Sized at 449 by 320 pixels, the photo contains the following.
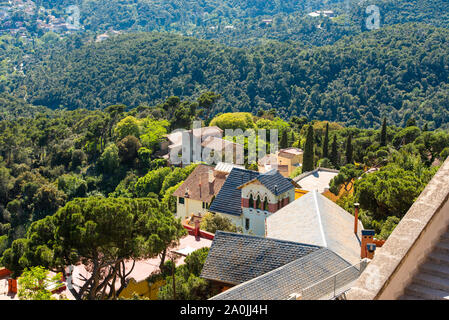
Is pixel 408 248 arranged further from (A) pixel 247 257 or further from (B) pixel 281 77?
(B) pixel 281 77

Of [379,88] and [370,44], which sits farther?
[370,44]

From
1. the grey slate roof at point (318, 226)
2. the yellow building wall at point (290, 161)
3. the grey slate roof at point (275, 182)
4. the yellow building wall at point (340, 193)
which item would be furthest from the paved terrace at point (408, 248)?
the yellow building wall at point (290, 161)

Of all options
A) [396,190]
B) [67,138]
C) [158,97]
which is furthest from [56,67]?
[396,190]

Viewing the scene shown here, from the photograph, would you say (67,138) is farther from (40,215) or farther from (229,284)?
(229,284)

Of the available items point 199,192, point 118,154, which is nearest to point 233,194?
point 199,192

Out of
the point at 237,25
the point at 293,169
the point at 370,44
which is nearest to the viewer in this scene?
the point at 293,169

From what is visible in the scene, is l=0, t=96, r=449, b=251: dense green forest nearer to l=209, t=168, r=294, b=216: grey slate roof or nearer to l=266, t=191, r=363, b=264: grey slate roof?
l=209, t=168, r=294, b=216: grey slate roof

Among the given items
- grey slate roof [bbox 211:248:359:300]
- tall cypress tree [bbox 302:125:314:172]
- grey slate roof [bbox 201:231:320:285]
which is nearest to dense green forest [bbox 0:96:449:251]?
tall cypress tree [bbox 302:125:314:172]
